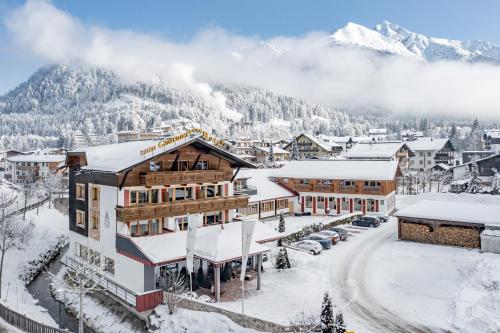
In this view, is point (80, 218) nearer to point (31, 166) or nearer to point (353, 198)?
point (353, 198)

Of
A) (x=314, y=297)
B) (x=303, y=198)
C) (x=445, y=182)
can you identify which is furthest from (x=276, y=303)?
(x=445, y=182)

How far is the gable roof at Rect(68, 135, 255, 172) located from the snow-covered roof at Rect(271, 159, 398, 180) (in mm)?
26434

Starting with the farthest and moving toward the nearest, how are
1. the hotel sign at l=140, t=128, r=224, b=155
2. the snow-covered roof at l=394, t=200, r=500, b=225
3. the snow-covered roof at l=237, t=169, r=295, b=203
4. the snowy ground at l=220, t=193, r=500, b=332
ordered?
1. the snow-covered roof at l=237, t=169, r=295, b=203
2. the snow-covered roof at l=394, t=200, r=500, b=225
3. the hotel sign at l=140, t=128, r=224, b=155
4. the snowy ground at l=220, t=193, r=500, b=332

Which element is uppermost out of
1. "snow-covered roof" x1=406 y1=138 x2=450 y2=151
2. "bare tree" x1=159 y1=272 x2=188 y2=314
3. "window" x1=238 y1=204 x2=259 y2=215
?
"snow-covered roof" x1=406 y1=138 x2=450 y2=151

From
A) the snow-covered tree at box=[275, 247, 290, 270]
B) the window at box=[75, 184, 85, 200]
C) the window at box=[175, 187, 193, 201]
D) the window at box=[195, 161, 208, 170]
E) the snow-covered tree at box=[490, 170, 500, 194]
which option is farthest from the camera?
the snow-covered tree at box=[490, 170, 500, 194]

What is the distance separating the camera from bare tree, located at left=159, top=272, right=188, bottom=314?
28578mm

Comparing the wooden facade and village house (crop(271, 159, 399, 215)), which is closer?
the wooden facade

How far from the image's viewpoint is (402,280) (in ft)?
106

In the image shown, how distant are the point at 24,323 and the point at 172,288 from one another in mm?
9417

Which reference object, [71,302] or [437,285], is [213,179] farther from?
[437,285]

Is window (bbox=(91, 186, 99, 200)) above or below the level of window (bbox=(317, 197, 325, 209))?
above

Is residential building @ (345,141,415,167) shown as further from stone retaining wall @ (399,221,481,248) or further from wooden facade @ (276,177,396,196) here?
stone retaining wall @ (399,221,481,248)

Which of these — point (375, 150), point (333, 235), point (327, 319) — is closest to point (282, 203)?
point (333, 235)

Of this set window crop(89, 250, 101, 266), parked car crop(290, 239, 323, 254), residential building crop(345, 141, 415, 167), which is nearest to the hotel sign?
window crop(89, 250, 101, 266)
